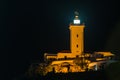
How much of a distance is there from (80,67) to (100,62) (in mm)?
1652

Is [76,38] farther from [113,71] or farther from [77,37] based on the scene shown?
[113,71]

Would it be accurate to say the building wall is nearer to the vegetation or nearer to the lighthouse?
the lighthouse

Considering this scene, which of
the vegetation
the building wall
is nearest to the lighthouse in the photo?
the building wall

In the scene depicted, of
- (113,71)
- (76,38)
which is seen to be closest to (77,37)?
(76,38)

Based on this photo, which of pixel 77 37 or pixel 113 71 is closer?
pixel 113 71

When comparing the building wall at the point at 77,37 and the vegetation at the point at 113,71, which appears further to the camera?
the building wall at the point at 77,37

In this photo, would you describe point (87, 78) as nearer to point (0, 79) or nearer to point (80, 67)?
point (80, 67)

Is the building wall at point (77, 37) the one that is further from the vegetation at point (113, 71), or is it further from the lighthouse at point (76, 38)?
the vegetation at point (113, 71)

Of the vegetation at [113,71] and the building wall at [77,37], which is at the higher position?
the building wall at [77,37]

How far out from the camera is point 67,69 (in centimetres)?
3669

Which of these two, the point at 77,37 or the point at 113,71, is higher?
the point at 77,37

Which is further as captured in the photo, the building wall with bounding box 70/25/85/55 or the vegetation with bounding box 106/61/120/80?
the building wall with bounding box 70/25/85/55

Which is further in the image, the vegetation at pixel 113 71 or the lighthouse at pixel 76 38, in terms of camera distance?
the lighthouse at pixel 76 38

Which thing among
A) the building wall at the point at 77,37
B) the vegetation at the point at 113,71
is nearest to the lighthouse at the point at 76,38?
the building wall at the point at 77,37
